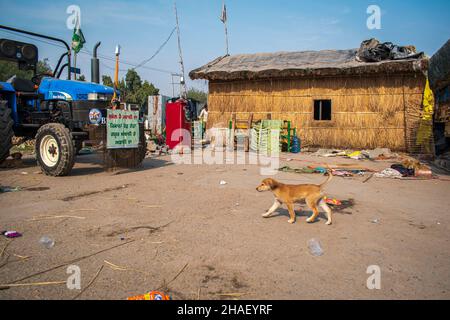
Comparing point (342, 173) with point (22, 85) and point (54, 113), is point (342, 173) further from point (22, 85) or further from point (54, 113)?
point (22, 85)

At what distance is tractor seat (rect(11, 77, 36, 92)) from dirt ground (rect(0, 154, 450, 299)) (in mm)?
3679

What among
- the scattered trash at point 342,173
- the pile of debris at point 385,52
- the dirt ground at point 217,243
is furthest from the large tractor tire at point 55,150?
the pile of debris at point 385,52

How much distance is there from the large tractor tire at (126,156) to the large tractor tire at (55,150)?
3.70 ft

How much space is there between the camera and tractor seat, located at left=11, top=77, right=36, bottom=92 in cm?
882

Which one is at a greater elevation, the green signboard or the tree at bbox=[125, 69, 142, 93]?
the tree at bbox=[125, 69, 142, 93]

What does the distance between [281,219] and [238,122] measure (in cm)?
1096

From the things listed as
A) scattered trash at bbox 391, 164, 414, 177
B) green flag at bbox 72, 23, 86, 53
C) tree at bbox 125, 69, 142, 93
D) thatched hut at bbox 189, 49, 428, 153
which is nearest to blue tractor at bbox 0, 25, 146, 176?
green flag at bbox 72, 23, 86, 53

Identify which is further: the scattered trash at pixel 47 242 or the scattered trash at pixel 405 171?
the scattered trash at pixel 405 171

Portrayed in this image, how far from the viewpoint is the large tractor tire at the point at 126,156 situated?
841cm

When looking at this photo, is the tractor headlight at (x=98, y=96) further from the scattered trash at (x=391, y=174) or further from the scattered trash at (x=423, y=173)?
the scattered trash at (x=423, y=173)

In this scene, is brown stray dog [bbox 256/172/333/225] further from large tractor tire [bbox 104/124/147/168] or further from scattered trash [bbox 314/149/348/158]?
scattered trash [bbox 314/149/348/158]
